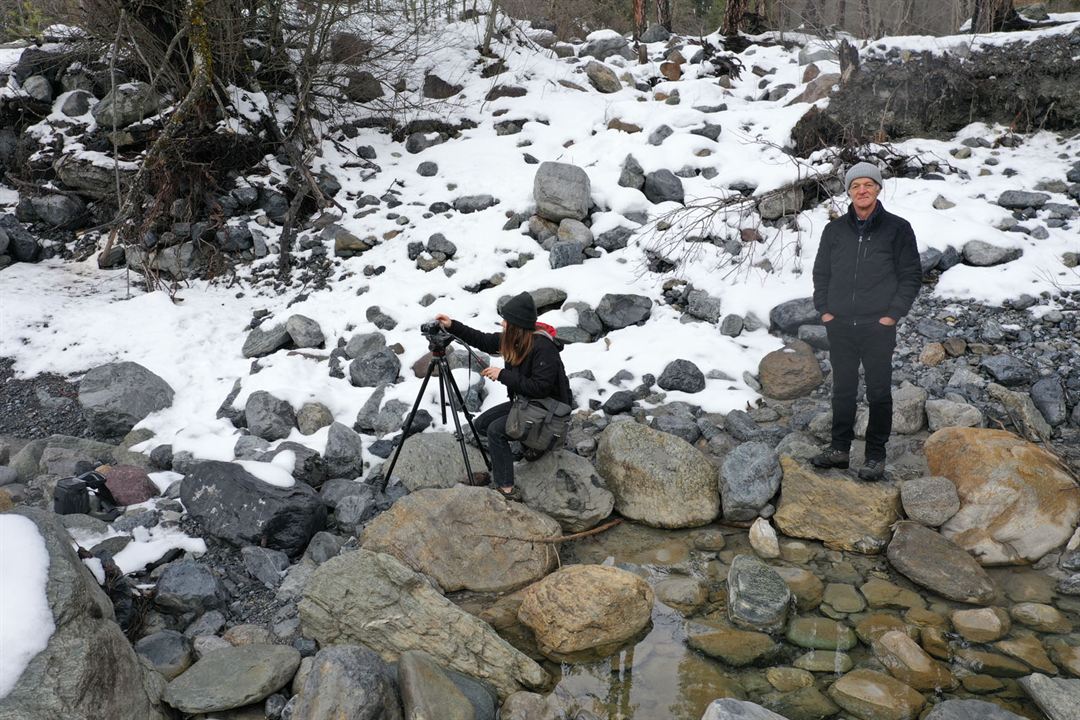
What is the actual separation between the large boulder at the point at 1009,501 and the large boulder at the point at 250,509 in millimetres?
4381

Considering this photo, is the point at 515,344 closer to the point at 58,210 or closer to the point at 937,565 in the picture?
the point at 937,565

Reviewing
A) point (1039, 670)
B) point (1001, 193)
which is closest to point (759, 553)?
point (1039, 670)

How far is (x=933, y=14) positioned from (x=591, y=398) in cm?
1507

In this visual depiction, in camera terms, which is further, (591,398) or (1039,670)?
(591,398)

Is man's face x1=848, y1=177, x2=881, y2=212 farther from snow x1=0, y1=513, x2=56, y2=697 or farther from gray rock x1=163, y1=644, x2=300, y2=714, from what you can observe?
snow x1=0, y1=513, x2=56, y2=697

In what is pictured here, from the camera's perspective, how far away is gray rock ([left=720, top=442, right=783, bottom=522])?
487 centimetres

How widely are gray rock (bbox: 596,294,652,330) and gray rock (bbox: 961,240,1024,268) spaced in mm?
3304

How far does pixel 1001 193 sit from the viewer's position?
302 inches

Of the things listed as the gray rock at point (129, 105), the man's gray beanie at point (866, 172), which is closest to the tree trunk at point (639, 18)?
the gray rock at point (129, 105)

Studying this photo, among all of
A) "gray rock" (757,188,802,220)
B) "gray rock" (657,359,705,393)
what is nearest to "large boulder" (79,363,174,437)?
"gray rock" (657,359,705,393)

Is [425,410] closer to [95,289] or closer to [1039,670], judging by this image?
[1039,670]

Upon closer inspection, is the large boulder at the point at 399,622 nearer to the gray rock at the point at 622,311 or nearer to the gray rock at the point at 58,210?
the gray rock at the point at 622,311

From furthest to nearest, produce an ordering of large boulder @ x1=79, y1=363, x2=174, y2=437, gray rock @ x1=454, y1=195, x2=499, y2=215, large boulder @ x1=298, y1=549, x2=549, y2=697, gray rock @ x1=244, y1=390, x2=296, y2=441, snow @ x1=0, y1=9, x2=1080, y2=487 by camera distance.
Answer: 1. gray rock @ x1=454, y1=195, x2=499, y2=215
2. snow @ x1=0, y1=9, x2=1080, y2=487
3. large boulder @ x1=79, y1=363, x2=174, y2=437
4. gray rock @ x1=244, y1=390, x2=296, y2=441
5. large boulder @ x1=298, y1=549, x2=549, y2=697

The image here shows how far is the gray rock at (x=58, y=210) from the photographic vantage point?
9.38 metres
